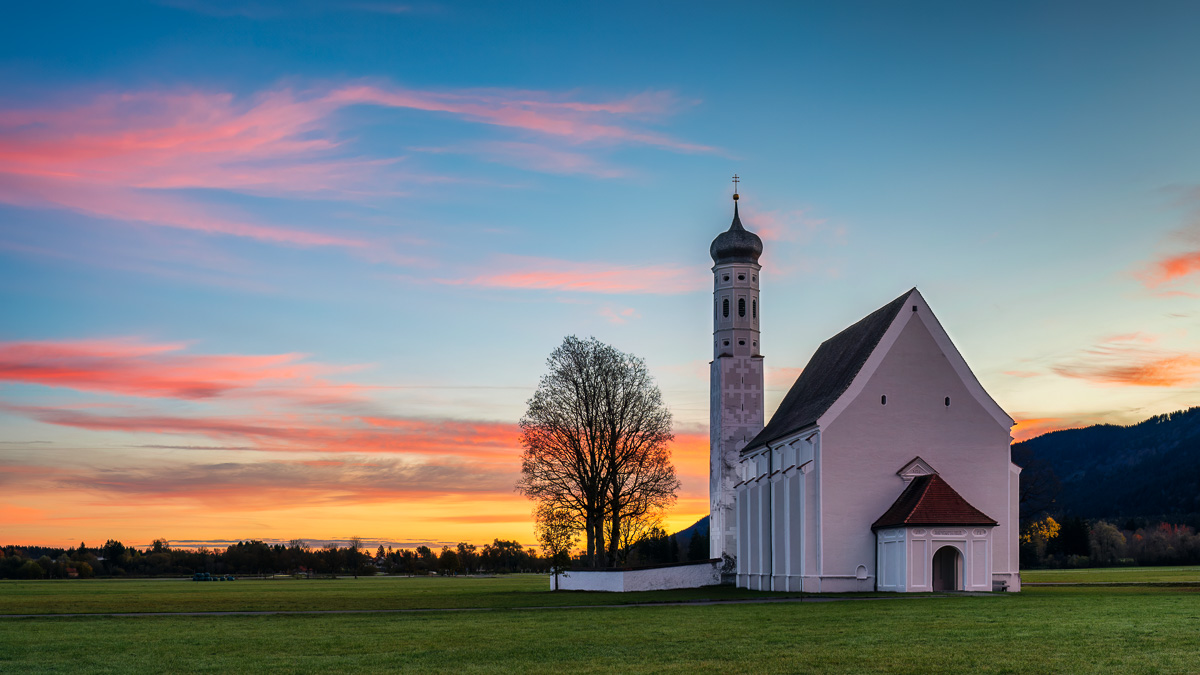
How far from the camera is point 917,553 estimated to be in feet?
134

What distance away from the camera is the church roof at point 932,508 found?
40.7 meters

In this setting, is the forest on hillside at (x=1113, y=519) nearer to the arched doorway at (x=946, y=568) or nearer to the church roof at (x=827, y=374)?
the church roof at (x=827, y=374)

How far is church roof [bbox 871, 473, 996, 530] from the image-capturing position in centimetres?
4066

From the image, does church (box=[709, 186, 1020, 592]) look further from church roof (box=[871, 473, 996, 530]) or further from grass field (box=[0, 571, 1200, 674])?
grass field (box=[0, 571, 1200, 674])

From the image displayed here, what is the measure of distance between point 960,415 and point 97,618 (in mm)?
34726

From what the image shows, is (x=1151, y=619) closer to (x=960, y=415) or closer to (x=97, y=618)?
(x=960, y=415)

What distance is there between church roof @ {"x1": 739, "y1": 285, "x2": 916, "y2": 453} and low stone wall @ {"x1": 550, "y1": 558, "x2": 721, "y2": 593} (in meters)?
7.85

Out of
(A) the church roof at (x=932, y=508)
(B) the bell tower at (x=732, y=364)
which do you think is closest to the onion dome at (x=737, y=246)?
(B) the bell tower at (x=732, y=364)

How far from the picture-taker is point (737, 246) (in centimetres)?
6444

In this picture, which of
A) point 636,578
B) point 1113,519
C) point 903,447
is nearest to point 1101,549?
point 636,578

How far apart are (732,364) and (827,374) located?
12.3 m

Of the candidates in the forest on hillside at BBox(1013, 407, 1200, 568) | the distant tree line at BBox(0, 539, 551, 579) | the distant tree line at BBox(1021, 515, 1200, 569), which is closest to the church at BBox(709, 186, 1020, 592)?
the forest on hillside at BBox(1013, 407, 1200, 568)

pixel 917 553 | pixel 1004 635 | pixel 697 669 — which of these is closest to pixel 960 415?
pixel 917 553

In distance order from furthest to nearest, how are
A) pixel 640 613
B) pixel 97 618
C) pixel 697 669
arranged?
pixel 97 618 → pixel 640 613 → pixel 697 669
